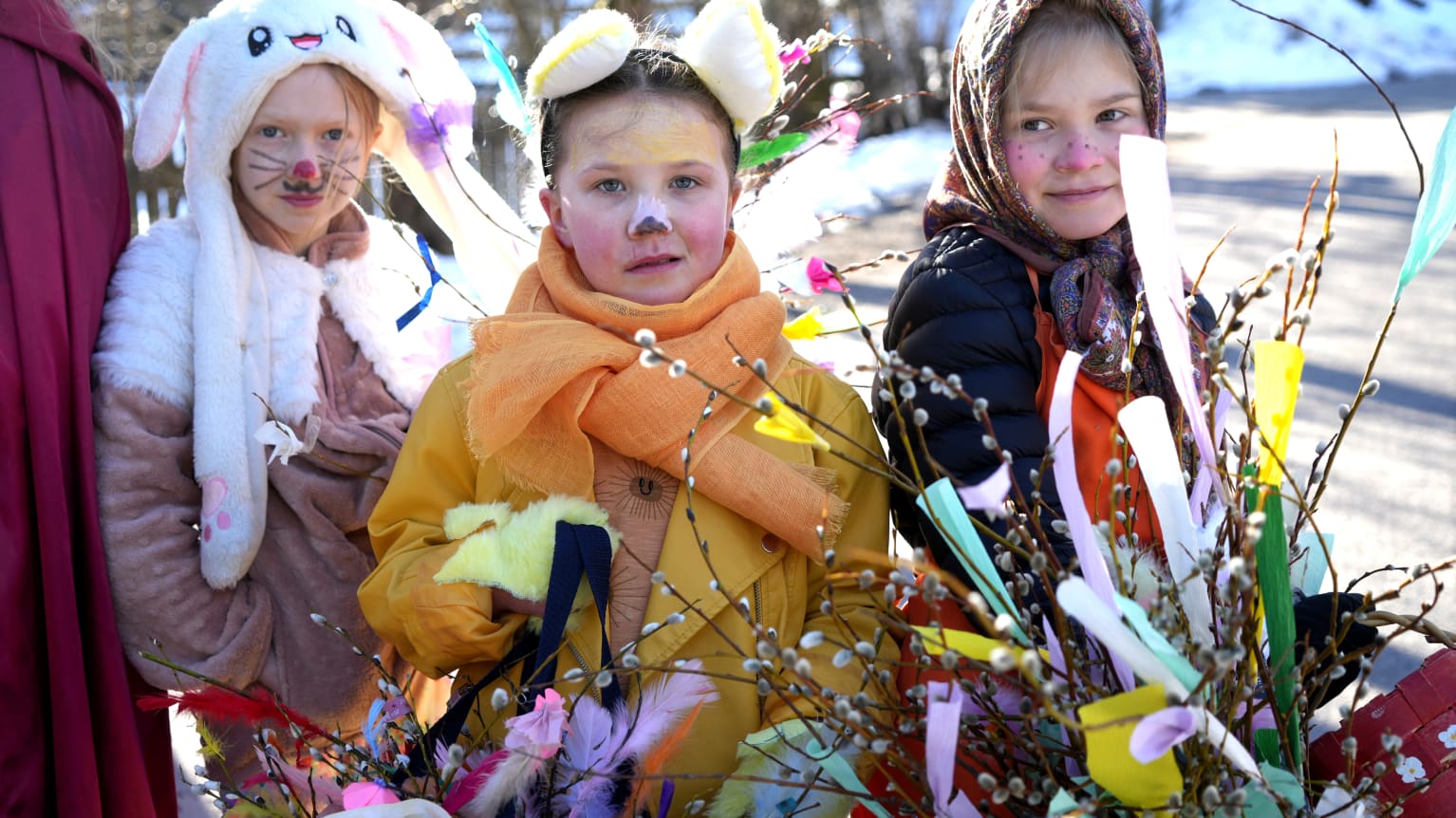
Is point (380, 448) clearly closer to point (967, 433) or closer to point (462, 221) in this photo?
point (462, 221)

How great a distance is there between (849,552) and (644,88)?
0.80 m

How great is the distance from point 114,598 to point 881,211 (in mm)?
9534

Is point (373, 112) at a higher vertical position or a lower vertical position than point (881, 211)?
lower

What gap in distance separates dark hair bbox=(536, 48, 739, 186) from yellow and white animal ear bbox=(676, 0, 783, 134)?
0.6 inches

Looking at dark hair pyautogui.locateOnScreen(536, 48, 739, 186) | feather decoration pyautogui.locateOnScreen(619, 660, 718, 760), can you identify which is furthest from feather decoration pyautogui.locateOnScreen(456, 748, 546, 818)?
dark hair pyautogui.locateOnScreen(536, 48, 739, 186)

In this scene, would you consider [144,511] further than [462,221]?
No

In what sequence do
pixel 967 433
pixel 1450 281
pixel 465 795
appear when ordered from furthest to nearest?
1. pixel 1450 281
2. pixel 967 433
3. pixel 465 795

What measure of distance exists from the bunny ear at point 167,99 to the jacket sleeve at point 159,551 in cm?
52

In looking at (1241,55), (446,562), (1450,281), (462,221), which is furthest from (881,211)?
(1241,55)

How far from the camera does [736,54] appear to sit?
2043 millimetres

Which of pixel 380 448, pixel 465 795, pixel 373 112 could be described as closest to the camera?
pixel 465 795

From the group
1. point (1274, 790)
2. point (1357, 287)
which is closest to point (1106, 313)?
point (1274, 790)

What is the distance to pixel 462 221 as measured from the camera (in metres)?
2.61

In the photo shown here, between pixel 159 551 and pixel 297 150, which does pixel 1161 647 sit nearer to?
pixel 159 551
